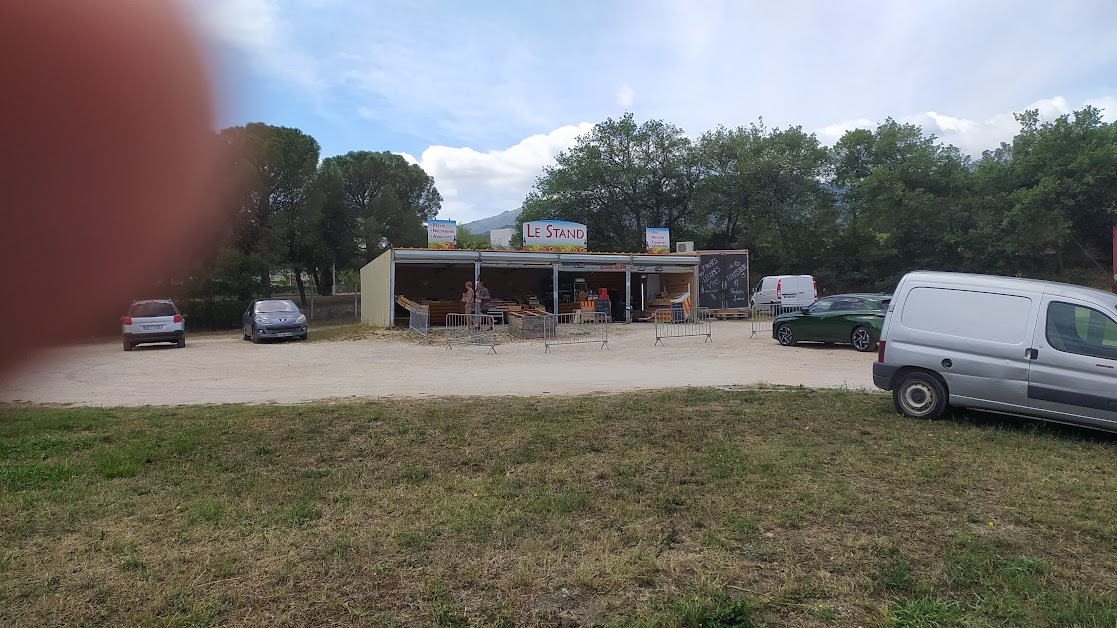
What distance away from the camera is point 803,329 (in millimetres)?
15633

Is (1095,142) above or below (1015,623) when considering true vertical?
above

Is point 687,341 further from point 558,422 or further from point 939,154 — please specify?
point 939,154

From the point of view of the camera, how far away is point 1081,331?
602 cm

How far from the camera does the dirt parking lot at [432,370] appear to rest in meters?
8.77

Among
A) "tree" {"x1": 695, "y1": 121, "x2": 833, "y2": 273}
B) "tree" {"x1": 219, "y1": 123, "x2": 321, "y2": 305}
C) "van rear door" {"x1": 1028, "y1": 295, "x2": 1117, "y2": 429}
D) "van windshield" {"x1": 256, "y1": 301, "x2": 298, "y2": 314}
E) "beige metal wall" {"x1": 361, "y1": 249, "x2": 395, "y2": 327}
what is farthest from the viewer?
"tree" {"x1": 695, "y1": 121, "x2": 833, "y2": 273}

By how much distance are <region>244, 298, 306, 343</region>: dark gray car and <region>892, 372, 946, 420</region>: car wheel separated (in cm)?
1808

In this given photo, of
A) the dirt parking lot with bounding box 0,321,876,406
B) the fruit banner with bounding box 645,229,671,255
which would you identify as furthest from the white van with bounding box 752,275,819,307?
the dirt parking lot with bounding box 0,321,876,406

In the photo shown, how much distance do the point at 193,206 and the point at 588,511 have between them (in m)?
2.79

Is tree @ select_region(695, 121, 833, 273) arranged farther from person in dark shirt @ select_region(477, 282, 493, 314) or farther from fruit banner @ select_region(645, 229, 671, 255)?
person in dark shirt @ select_region(477, 282, 493, 314)

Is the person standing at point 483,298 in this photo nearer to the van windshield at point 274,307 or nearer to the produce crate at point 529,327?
the produce crate at point 529,327

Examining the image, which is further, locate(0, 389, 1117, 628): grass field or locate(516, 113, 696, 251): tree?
locate(516, 113, 696, 251): tree

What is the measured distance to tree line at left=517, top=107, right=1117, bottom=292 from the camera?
105 ft

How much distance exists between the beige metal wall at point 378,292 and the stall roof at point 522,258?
1.10 metres

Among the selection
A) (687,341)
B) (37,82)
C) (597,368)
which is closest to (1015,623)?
(37,82)
